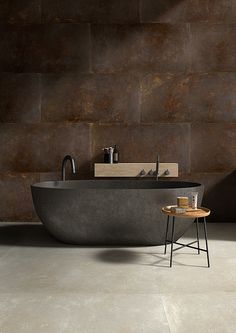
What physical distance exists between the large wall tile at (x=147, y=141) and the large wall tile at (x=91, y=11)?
4.15 feet

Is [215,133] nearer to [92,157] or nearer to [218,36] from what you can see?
[218,36]

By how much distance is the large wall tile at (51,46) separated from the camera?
455 cm

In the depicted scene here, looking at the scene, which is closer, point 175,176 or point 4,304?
point 4,304

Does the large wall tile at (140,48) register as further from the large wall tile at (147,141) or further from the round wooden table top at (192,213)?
the round wooden table top at (192,213)

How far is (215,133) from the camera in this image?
4531 mm

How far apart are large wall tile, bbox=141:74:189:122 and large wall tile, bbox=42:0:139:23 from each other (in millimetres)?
762

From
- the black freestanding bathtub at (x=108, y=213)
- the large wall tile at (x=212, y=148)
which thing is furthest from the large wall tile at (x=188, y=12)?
the black freestanding bathtub at (x=108, y=213)

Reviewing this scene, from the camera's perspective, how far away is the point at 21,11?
4.55 metres

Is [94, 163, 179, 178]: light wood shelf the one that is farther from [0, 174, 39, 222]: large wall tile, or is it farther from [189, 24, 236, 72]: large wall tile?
[189, 24, 236, 72]: large wall tile

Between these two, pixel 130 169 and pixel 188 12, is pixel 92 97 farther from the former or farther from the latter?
pixel 188 12

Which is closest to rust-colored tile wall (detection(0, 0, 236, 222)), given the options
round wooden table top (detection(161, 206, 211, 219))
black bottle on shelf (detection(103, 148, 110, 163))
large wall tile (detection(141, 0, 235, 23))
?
large wall tile (detection(141, 0, 235, 23))

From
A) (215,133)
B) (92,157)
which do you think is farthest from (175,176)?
(92,157)

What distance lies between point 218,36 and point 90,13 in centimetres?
152

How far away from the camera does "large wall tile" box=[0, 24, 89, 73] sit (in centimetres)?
455
